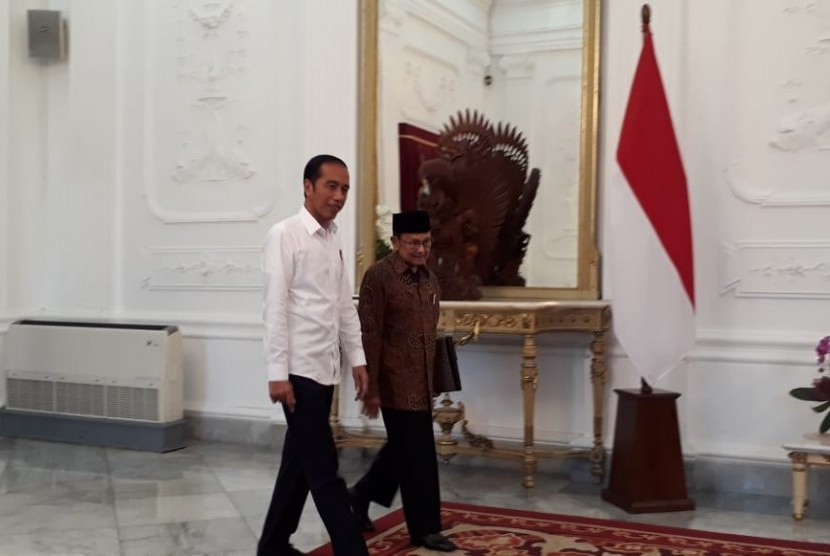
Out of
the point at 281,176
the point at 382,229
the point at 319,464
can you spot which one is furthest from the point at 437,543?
the point at 281,176

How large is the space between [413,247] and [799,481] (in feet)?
Result: 6.05

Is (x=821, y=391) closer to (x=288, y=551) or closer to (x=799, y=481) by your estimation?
(x=799, y=481)

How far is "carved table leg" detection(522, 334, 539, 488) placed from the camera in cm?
402

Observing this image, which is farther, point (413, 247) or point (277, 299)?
point (413, 247)

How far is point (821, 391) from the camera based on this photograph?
3.61 meters

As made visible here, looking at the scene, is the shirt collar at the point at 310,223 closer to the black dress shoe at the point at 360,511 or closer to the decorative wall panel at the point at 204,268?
the black dress shoe at the point at 360,511

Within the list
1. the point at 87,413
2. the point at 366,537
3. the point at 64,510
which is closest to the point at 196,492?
the point at 64,510

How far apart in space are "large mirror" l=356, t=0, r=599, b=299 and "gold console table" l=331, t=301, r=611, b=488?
22cm

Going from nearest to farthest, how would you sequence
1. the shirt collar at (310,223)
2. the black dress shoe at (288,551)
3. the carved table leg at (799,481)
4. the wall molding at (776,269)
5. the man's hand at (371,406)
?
1. the shirt collar at (310,223)
2. the black dress shoe at (288,551)
3. the man's hand at (371,406)
4. the carved table leg at (799,481)
5. the wall molding at (776,269)

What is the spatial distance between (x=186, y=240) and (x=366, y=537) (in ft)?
8.79

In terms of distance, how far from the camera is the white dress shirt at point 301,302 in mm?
2707

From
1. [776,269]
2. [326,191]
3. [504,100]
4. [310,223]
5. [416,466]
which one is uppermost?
[504,100]

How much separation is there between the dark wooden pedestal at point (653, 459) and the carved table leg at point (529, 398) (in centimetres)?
Answer: 46

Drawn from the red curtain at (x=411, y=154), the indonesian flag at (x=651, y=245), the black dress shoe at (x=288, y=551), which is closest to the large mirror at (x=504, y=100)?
the red curtain at (x=411, y=154)
